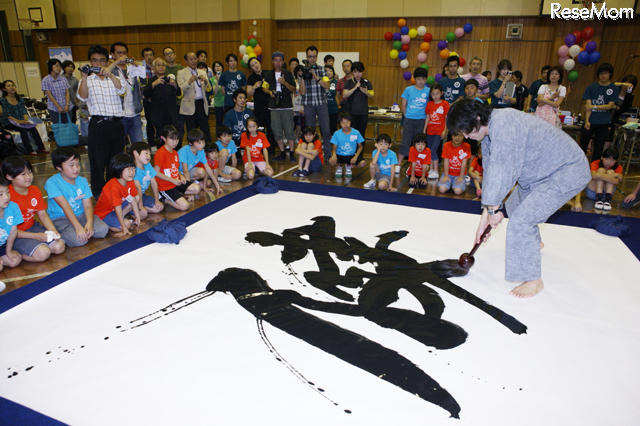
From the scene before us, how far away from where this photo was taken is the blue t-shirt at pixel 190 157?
4.32 m

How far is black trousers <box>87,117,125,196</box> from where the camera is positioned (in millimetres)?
3877

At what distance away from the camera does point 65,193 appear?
9.78 ft

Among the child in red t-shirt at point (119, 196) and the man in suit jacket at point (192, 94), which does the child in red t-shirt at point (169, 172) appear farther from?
the man in suit jacket at point (192, 94)

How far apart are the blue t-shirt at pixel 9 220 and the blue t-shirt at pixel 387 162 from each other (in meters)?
3.43

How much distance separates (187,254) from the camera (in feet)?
9.44

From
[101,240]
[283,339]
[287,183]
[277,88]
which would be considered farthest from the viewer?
[277,88]

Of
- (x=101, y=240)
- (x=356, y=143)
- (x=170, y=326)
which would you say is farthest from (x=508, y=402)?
(x=356, y=143)

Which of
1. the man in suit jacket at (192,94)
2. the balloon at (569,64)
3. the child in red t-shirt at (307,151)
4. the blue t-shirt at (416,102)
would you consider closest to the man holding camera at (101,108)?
the man in suit jacket at (192,94)

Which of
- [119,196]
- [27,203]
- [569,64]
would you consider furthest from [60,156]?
[569,64]

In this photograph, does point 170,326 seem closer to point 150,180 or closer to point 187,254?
point 187,254

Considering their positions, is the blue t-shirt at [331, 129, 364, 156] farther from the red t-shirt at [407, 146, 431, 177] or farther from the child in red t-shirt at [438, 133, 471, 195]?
the child in red t-shirt at [438, 133, 471, 195]

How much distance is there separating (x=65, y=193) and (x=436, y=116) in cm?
404

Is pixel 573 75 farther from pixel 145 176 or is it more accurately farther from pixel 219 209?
pixel 145 176

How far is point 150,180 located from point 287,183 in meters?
1.57
